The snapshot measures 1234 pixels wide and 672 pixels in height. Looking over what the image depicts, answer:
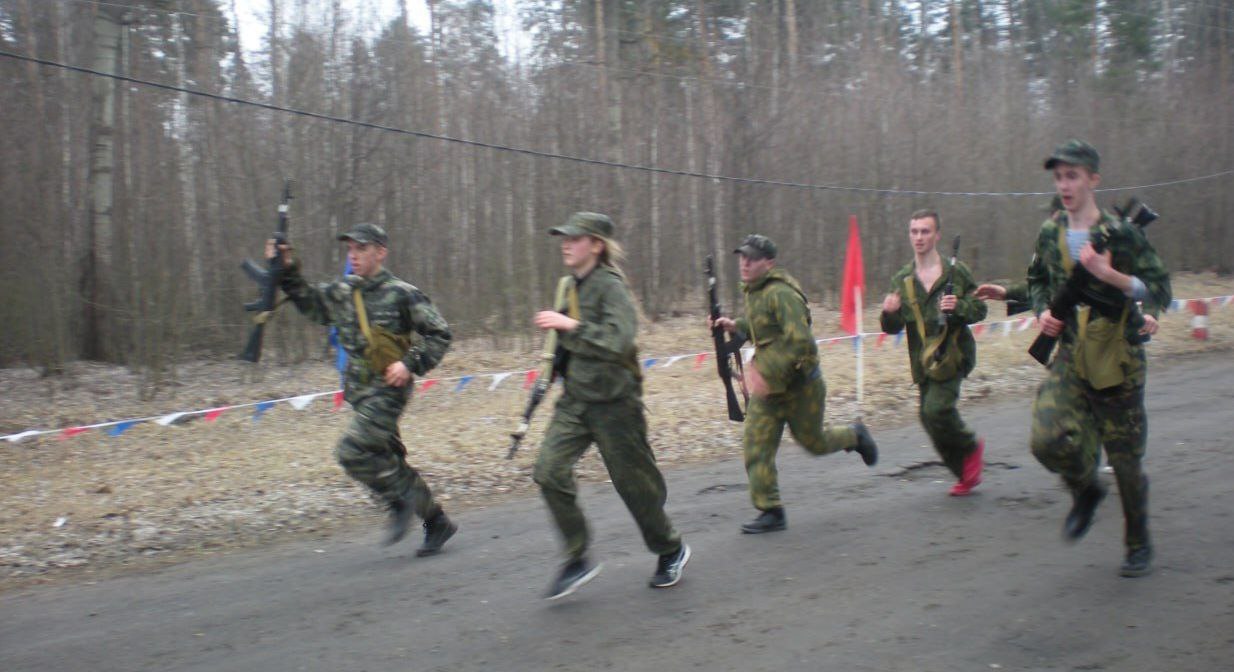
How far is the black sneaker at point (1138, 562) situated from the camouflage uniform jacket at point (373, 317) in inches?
150

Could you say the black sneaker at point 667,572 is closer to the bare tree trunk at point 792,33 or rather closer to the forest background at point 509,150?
the forest background at point 509,150

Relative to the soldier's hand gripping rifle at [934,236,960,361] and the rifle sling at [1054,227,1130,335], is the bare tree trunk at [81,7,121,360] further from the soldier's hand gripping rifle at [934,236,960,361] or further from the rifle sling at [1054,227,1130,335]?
the rifle sling at [1054,227,1130,335]

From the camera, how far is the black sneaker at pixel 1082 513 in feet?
17.8

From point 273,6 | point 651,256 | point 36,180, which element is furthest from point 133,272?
point 651,256

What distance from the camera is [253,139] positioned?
45.5ft

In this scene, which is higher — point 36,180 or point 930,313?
point 36,180

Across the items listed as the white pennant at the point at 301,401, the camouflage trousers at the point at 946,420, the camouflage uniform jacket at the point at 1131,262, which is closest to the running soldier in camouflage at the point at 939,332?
the camouflage trousers at the point at 946,420

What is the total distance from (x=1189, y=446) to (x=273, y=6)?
12633 mm

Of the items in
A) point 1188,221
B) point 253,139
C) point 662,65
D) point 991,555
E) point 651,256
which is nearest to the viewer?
point 991,555

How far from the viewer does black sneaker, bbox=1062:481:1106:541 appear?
542 cm

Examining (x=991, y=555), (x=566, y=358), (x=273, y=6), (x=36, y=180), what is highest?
(x=273, y=6)

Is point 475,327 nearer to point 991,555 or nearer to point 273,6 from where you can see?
point 273,6

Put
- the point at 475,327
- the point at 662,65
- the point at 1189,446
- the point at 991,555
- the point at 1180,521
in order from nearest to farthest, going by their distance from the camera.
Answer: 1. the point at 991,555
2. the point at 1180,521
3. the point at 1189,446
4. the point at 475,327
5. the point at 662,65

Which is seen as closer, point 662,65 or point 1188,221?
point 662,65
